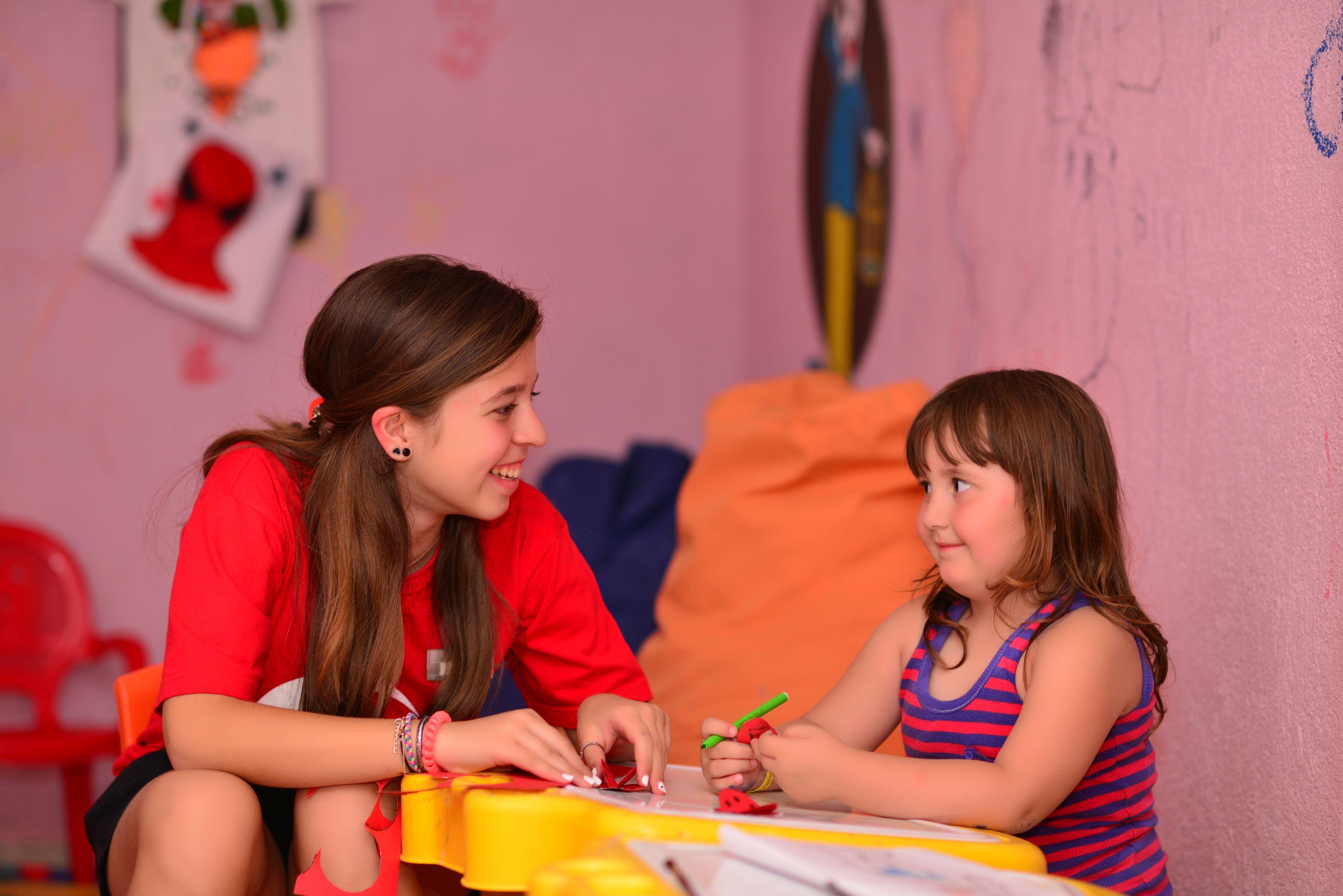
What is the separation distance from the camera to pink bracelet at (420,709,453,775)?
2.98ft

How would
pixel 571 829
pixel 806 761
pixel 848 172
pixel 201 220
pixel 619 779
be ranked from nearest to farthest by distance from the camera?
pixel 571 829, pixel 806 761, pixel 619 779, pixel 848 172, pixel 201 220

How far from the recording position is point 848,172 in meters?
2.04

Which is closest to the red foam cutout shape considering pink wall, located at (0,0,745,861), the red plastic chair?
pink wall, located at (0,0,745,861)

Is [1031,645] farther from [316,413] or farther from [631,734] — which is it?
[316,413]

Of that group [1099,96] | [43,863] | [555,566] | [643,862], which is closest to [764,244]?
[1099,96]

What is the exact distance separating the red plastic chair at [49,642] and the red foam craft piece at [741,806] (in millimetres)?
1598

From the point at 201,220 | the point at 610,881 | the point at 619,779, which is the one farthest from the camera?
the point at 201,220

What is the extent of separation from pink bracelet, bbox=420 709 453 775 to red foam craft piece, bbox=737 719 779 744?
9.0 inches

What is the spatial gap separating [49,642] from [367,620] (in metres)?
1.51

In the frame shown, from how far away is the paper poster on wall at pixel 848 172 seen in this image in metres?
1.90

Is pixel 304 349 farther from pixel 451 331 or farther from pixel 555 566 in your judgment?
pixel 555 566

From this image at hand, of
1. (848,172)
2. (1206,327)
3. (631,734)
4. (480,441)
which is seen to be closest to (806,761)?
(631,734)

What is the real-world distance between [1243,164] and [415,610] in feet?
2.64

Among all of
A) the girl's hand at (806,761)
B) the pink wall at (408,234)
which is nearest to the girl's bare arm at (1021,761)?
the girl's hand at (806,761)
